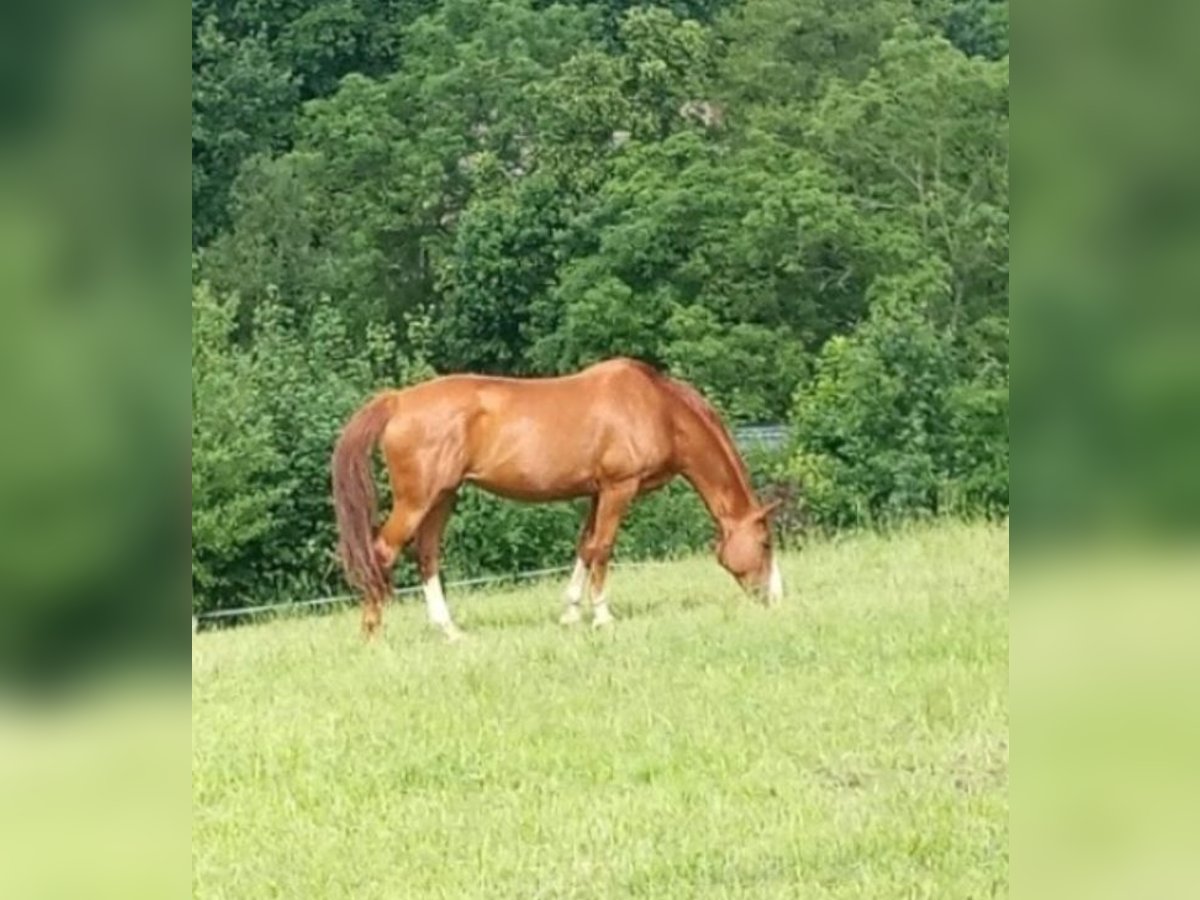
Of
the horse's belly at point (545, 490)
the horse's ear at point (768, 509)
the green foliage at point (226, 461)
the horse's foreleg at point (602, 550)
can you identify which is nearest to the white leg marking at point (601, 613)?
the horse's foreleg at point (602, 550)

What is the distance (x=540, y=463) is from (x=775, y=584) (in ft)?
1.39

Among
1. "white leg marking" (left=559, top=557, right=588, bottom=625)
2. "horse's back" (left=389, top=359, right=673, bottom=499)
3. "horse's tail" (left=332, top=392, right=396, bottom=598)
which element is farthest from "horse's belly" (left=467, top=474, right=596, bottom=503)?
"horse's tail" (left=332, top=392, right=396, bottom=598)

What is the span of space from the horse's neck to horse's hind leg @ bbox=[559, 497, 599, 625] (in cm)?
18

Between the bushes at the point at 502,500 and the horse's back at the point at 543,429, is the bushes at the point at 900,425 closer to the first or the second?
the bushes at the point at 502,500

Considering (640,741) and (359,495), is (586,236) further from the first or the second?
(640,741)

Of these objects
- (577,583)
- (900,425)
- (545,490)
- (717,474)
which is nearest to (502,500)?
(545,490)

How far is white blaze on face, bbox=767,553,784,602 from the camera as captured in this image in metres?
2.65

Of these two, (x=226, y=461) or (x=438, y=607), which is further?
(x=438, y=607)

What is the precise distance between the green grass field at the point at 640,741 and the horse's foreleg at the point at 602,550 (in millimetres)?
28

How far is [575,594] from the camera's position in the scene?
8.68 ft

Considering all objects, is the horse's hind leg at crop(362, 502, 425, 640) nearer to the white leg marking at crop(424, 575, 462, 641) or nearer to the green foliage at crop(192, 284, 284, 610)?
the white leg marking at crop(424, 575, 462, 641)

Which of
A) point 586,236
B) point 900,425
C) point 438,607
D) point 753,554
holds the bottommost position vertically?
point 438,607
